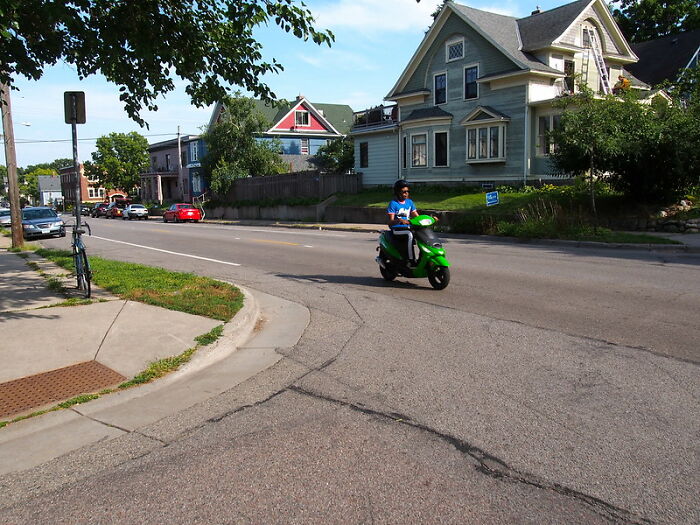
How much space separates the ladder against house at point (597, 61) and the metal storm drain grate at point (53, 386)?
30481 mm

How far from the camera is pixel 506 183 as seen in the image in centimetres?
2877

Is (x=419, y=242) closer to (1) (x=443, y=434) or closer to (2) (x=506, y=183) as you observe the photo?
(1) (x=443, y=434)

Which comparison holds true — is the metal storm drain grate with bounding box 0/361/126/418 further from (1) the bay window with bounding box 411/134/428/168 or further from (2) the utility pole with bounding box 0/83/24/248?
(1) the bay window with bounding box 411/134/428/168

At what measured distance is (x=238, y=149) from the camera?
44.4m

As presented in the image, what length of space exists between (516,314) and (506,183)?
22302mm

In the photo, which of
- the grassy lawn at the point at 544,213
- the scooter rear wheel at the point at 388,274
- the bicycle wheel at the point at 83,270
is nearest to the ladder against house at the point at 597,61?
the grassy lawn at the point at 544,213

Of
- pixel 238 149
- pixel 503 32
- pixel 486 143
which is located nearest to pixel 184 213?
pixel 238 149

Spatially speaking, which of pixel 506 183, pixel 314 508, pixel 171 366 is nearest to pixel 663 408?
pixel 314 508

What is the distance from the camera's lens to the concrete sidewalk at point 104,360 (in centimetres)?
439

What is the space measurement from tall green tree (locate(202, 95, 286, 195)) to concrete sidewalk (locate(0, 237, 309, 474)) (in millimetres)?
35305

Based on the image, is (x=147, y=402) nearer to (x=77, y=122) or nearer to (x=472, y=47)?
(x=77, y=122)

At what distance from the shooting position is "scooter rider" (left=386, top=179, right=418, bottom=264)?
952 centimetres

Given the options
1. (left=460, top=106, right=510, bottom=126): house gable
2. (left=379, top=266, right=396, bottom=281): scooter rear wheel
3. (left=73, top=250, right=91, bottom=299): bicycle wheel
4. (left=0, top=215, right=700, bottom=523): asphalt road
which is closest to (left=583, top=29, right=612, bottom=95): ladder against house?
(left=460, top=106, right=510, bottom=126): house gable

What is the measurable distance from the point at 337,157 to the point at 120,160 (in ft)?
129
